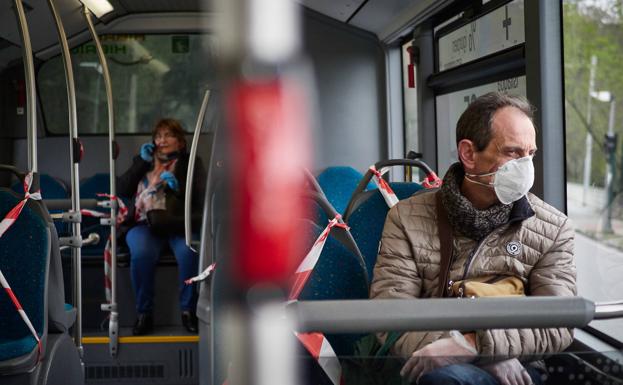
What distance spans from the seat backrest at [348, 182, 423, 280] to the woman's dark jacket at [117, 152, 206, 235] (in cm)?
321

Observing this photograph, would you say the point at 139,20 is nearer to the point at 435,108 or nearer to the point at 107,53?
the point at 107,53

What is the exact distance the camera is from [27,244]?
327 cm

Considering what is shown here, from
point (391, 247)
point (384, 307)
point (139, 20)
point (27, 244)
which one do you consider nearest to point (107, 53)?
point (139, 20)

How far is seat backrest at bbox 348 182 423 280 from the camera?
9.54 ft

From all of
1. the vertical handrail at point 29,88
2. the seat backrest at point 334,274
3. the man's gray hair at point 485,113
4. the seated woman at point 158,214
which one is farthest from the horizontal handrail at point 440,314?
the seated woman at point 158,214

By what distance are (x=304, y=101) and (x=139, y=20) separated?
682 centimetres

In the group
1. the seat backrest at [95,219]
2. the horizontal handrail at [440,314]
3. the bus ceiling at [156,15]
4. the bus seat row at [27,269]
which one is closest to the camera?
the horizontal handrail at [440,314]

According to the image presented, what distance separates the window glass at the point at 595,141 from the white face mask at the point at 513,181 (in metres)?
0.73

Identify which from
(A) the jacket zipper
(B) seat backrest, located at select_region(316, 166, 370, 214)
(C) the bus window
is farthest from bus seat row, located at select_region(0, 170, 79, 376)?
(C) the bus window

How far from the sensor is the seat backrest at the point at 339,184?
4.49 m

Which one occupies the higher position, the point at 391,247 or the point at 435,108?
the point at 435,108

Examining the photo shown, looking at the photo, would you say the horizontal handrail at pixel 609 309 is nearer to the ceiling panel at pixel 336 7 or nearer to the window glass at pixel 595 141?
the window glass at pixel 595 141

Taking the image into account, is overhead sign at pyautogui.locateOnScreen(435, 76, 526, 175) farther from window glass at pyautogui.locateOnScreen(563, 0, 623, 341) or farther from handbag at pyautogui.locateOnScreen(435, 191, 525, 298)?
handbag at pyautogui.locateOnScreen(435, 191, 525, 298)

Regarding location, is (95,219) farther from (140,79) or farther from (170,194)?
(140,79)
